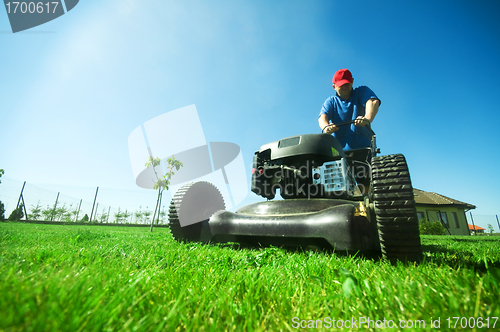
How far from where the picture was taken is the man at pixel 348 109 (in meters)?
3.45

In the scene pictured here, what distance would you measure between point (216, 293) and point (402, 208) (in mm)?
1494

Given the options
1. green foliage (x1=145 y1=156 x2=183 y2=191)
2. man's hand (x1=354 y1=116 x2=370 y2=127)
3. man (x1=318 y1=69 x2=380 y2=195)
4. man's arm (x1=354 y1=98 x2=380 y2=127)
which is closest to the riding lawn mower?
man (x1=318 y1=69 x2=380 y2=195)

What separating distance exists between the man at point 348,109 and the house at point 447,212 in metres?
26.2

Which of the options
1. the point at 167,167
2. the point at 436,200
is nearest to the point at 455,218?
the point at 436,200

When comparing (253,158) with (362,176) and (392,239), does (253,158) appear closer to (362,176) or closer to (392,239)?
(362,176)

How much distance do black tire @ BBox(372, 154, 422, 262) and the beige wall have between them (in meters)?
28.5

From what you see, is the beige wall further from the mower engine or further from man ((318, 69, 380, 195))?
the mower engine

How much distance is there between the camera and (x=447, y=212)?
25734 mm

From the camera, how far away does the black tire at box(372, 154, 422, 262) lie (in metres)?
1.76

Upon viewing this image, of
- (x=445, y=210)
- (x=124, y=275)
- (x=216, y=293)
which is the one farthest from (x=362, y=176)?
(x=445, y=210)

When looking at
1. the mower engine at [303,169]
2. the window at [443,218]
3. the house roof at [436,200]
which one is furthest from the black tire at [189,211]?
the window at [443,218]

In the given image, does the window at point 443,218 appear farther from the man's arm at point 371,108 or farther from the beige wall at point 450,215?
the man's arm at point 371,108

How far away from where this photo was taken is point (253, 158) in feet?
10.6

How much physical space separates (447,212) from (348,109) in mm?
30219
